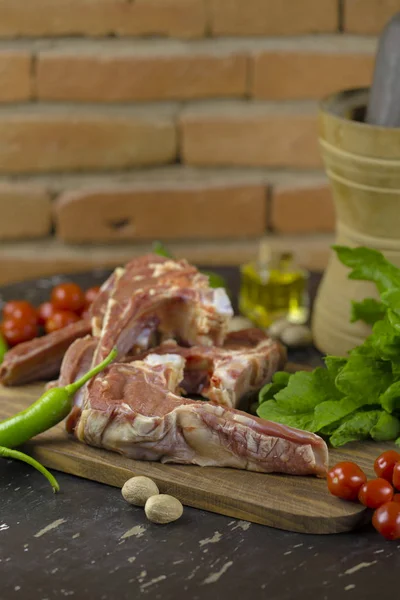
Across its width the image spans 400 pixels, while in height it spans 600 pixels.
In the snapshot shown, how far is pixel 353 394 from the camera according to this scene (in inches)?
59.8

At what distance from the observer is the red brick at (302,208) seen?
7.75 feet

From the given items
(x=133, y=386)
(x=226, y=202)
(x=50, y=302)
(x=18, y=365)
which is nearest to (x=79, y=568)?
(x=133, y=386)

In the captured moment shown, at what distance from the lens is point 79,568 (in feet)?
4.11

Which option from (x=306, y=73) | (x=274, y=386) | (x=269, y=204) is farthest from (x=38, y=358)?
(x=306, y=73)

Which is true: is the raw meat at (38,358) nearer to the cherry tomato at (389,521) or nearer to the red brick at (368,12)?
the cherry tomato at (389,521)

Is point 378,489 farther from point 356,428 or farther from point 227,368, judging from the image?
point 227,368

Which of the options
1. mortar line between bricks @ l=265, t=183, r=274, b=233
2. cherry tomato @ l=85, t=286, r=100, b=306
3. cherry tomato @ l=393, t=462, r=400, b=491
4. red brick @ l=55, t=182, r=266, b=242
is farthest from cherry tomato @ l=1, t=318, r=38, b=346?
cherry tomato @ l=393, t=462, r=400, b=491

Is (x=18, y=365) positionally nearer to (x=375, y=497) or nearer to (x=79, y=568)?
(x=79, y=568)

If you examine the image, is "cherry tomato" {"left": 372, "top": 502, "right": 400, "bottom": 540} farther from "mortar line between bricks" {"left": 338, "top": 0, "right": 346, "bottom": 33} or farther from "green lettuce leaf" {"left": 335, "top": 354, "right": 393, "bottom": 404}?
"mortar line between bricks" {"left": 338, "top": 0, "right": 346, "bottom": 33}

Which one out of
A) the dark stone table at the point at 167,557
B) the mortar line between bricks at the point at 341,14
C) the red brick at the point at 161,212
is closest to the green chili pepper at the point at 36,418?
the dark stone table at the point at 167,557

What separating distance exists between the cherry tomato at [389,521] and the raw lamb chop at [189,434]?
0.45 feet

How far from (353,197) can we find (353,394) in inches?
14.3

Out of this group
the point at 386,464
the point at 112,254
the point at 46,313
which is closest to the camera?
the point at 386,464

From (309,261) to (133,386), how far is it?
1.04 meters
